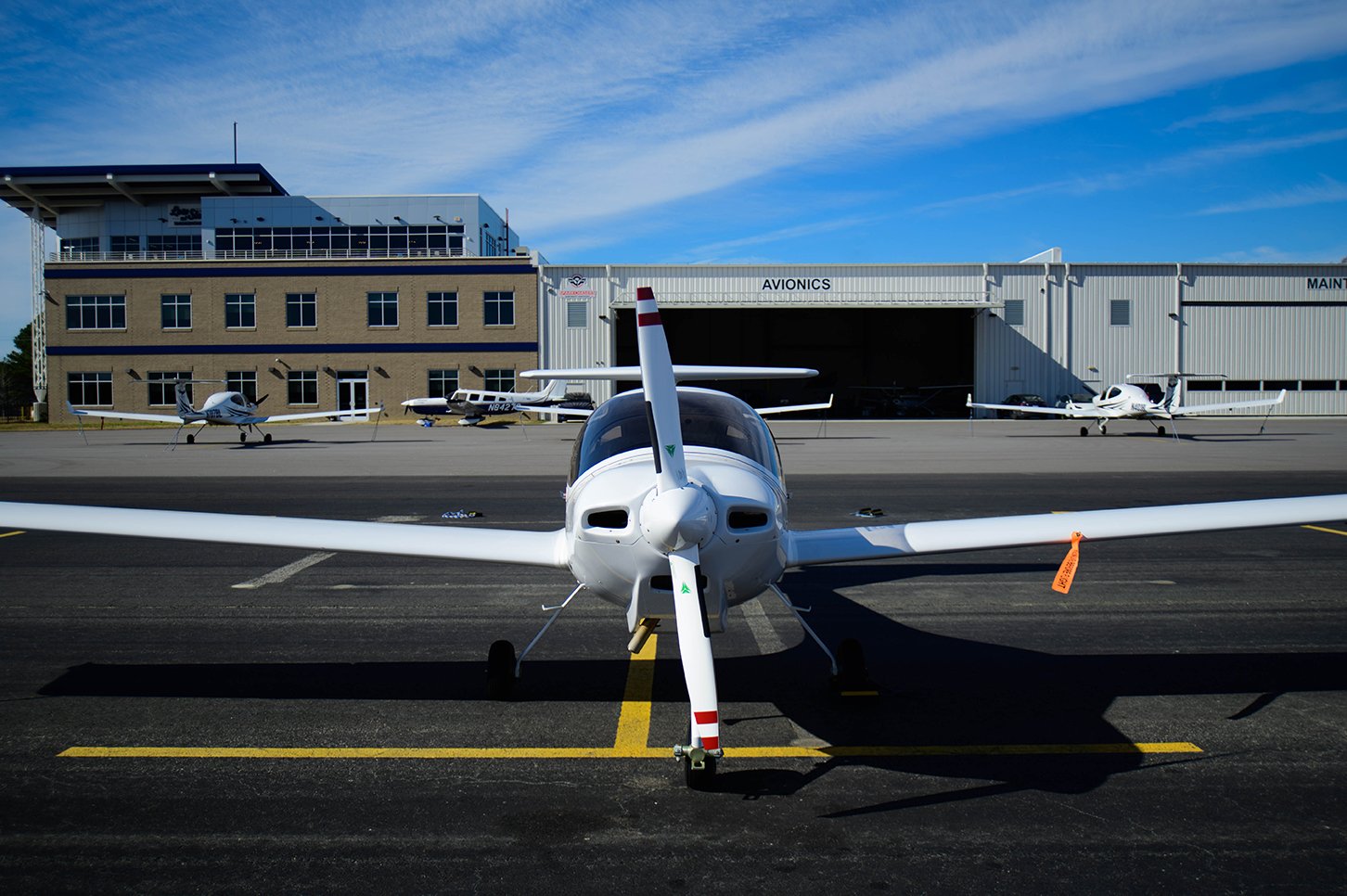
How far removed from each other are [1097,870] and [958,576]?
6369 millimetres

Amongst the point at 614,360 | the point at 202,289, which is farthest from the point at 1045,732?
the point at 202,289

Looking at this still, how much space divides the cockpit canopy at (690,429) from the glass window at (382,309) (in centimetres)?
5317

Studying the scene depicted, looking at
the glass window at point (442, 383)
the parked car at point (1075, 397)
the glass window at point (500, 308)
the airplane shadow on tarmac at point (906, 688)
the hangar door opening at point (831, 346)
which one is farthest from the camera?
the hangar door opening at point (831, 346)

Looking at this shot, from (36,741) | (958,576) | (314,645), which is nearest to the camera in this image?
(36,741)

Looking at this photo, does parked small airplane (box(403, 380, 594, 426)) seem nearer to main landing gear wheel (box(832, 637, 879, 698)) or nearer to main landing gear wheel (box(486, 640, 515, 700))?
main landing gear wheel (box(486, 640, 515, 700))

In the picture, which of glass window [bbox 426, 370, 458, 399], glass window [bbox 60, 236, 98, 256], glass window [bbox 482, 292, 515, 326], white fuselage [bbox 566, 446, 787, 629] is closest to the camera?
white fuselage [bbox 566, 446, 787, 629]

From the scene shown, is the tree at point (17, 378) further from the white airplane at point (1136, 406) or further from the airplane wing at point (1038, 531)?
the airplane wing at point (1038, 531)

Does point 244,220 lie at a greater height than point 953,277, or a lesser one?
greater

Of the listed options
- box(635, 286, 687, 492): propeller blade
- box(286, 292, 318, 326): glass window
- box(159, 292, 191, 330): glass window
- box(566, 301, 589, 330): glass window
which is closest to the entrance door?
box(286, 292, 318, 326): glass window

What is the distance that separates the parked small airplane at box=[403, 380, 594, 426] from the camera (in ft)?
151

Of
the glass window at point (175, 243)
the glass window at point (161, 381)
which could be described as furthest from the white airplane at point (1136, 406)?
the glass window at point (175, 243)

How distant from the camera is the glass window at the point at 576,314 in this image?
56.1 m

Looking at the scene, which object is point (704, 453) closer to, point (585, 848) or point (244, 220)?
point (585, 848)

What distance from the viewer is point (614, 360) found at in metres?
58.8
